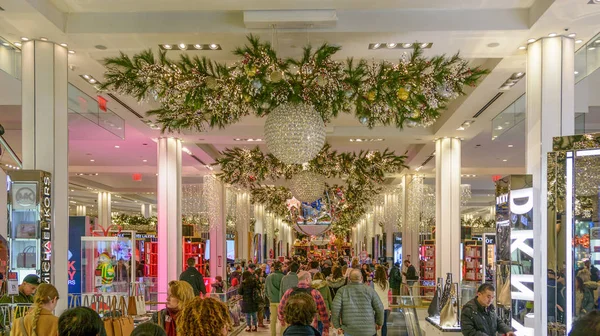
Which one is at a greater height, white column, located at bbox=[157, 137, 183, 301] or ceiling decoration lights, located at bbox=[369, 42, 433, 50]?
ceiling decoration lights, located at bbox=[369, 42, 433, 50]

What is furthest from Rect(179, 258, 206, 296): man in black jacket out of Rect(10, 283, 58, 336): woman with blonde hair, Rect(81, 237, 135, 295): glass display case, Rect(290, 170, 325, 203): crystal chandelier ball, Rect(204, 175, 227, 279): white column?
Rect(204, 175, 227, 279): white column

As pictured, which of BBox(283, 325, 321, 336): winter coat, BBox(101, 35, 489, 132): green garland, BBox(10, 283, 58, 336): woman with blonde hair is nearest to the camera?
BBox(283, 325, 321, 336): winter coat

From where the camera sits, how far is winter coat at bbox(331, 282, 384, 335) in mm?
7246

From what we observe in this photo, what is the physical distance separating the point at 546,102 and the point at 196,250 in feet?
55.6

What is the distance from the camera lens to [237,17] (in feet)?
22.8

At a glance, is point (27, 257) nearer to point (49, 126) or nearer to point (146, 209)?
point (49, 126)

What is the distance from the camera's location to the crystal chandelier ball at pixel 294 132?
19.0ft

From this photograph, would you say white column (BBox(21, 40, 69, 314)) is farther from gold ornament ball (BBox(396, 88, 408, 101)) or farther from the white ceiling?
gold ornament ball (BBox(396, 88, 408, 101))

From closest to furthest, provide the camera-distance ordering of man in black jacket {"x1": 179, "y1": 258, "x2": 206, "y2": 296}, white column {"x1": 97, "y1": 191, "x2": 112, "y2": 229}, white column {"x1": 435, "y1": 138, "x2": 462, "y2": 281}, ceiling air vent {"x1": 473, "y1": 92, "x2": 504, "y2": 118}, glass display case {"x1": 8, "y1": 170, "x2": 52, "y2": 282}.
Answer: glass display case {"x1": 8, "y1": 170, "x2": 52, "y2": 282} → ceiling air vent {"x1": 473, "y1": 92, "x2": 504, "y2": 118} → man in black jacket {"x1": 179, "y1": 258, "x2": 206, "y2": 296} → white column {"x1": 435, "y1": 138, "x2": 462, "y2": 281} → white column {"x1": 97, "y1": 191, "x2": 112, "y2": 229}

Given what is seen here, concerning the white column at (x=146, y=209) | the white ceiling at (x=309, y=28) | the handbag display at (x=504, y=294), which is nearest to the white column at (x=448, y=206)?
the white ceiling at (x=309, y=28)

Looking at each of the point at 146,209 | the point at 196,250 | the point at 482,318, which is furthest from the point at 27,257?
the point at 146,209

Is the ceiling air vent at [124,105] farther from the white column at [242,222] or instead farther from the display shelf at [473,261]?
the display shelf at [473,261]

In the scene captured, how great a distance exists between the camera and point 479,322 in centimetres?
620

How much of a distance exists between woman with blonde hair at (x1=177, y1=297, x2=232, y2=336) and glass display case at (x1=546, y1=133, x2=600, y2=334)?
2.78m
